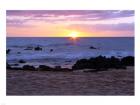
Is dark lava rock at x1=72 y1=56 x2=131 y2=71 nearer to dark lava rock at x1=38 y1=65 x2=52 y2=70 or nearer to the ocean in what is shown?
the ocean

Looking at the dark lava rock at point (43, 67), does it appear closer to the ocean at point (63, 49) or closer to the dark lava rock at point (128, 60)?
the ocean at point (63, 49)

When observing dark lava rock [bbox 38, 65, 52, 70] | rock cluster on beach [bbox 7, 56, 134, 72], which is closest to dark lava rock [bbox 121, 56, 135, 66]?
rock cluster on beach [bbox 7, 56, 134, 72]

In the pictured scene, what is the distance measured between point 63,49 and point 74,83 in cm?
39

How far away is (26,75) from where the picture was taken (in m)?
6.88

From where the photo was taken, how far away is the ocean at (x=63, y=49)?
681 cm

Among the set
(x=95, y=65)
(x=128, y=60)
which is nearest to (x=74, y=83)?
(x=95, y=65)

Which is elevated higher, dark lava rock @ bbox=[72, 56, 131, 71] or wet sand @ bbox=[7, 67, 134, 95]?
dark lava rock @ bbox=[72, 56, 131, 71]

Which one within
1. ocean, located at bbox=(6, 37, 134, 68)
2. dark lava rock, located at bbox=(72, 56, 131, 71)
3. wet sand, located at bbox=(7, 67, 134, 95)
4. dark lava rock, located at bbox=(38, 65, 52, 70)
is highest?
ocean, located at bbox=(6, 37, 134, 68)

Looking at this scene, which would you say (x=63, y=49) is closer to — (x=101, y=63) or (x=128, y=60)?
(x=101, y=63)

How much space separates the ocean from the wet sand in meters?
0.13

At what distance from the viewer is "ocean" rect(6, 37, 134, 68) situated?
6812mm

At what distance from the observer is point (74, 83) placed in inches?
269

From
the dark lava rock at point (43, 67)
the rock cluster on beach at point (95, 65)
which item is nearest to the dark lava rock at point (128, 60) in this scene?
the rock cluster on beach at point (95, 65)
